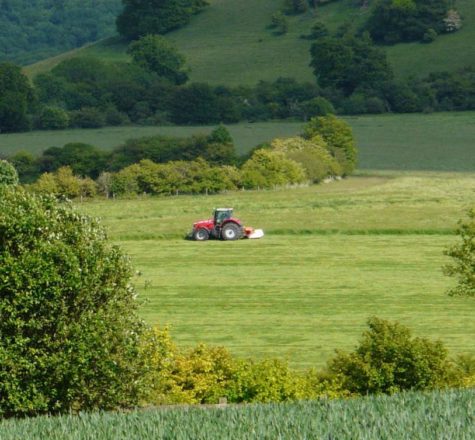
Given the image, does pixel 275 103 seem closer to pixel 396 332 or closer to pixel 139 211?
pixel 139 211

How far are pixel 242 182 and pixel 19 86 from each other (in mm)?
83790

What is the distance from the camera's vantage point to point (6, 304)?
3216 centimetres

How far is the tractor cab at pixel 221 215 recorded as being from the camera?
68938 millimetres

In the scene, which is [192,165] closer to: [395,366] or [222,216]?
[222,216]

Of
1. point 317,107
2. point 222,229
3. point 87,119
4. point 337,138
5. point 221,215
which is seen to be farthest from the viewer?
point 87,119

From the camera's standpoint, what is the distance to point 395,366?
3459 centimetres

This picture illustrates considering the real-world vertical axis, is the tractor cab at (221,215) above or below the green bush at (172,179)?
above

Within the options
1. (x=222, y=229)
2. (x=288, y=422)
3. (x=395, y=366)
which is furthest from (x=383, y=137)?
(x=288, y=422)

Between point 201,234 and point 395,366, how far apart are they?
35.8 meters

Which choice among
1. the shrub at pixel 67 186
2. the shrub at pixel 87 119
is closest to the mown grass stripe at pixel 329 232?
the shrub at pixel 67 186

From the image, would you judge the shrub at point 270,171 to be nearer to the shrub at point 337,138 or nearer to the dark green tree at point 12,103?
the shrub at point 337,138

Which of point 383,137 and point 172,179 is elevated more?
point 172,179

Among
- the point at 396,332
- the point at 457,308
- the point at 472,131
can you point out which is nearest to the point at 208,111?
the point at 472,131

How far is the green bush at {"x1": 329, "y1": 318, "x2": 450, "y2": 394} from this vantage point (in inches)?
1357
